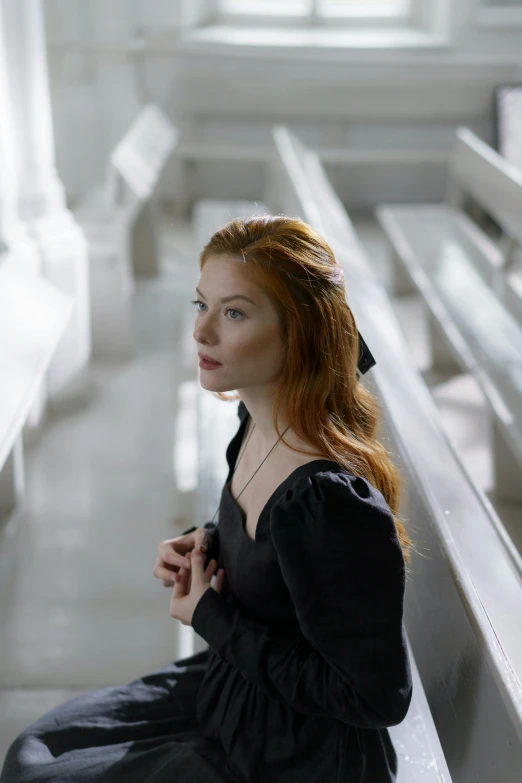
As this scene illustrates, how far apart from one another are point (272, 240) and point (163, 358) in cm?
282

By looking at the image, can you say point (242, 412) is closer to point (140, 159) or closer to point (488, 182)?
point (488, 182)

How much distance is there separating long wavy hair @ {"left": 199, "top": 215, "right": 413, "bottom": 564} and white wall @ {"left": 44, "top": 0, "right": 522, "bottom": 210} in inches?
203

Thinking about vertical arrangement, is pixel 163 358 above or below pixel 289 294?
below

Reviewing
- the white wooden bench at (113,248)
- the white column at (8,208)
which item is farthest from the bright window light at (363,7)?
the white column at (8,208)

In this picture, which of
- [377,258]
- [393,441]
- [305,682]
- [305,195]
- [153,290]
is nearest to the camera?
[305,682]

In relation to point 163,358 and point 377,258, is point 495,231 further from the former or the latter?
point 163,358

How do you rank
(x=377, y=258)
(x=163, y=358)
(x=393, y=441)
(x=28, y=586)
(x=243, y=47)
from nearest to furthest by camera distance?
1. (x=393, y=441)
2. (x=28, y=586)
3. (x=163, y=358)
4. (x=377, y=258)
5. (x=243, y=47)

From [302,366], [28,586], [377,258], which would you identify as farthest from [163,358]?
[302,366]

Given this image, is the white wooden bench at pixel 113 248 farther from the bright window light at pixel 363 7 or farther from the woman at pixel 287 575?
the bright window light at pixel 363 7

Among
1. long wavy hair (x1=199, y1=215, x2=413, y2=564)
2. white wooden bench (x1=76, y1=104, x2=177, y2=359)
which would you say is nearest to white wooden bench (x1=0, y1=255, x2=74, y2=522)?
long wavy hair (x1=199, y1=215, x2=413, y2=564)

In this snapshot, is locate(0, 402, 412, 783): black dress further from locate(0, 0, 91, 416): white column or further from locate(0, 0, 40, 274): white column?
locate(0, 0, 91, 416): white column

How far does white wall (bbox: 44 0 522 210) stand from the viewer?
5793 mm

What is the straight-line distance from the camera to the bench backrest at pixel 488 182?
10.5 ft

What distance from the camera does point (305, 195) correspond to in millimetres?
3068
